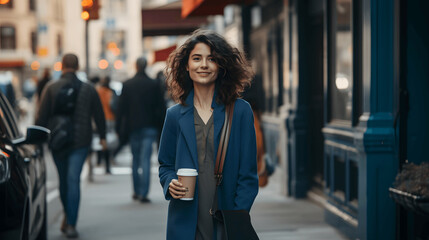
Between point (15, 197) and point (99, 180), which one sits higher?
point (15, 197)

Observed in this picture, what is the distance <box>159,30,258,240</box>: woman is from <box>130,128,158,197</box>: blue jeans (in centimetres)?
565

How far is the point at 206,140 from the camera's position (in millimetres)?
3357

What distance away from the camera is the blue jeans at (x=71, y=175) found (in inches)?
265

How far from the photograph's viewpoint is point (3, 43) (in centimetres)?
5478

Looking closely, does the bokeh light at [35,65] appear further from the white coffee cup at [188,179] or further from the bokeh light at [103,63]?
the white coffee cup at [188,179]

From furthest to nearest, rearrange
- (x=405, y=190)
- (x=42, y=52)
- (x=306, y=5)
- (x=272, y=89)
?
1. (x=42, y=52)
2. (x=272, y=89)
3. (x=306, y=5)
4. (x=405, y=190)

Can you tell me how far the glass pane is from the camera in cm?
671

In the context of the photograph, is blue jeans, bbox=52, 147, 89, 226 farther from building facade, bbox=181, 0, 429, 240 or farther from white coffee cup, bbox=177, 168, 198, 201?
white coffee cup, bbox=177, 168, 198, 201

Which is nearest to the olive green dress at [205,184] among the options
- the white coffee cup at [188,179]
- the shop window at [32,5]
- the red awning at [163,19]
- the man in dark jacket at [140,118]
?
the white coffee cup at [188,179]

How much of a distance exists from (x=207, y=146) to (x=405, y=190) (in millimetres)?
2181

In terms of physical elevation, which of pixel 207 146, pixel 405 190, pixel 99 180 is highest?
pixel 207 146

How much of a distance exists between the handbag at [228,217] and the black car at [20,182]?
1286 millimetres

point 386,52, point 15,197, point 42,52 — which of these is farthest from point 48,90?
point 42,52

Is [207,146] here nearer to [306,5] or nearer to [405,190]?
[405,190]
